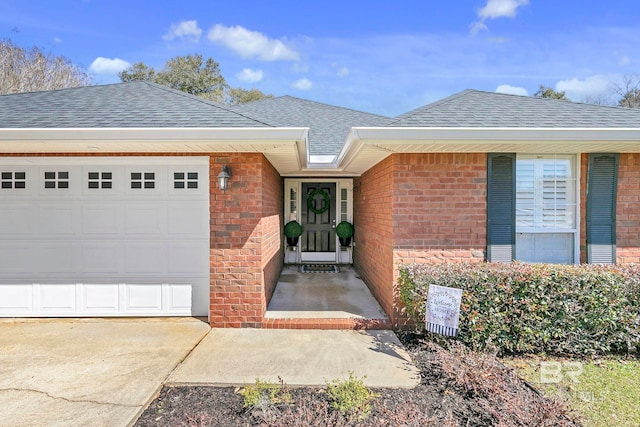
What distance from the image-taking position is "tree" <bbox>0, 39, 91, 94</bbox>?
1817cm

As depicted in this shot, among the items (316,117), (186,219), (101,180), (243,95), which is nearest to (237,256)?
(186,219)

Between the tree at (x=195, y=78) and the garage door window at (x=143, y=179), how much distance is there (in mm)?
22408

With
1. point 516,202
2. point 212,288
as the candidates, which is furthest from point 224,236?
point 516,202

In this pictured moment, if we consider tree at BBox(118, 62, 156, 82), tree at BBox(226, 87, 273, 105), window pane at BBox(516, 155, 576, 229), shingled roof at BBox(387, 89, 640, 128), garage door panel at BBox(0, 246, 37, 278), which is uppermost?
tree at BBox(118, 62, 156, 82)

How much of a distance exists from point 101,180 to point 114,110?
3.72ft

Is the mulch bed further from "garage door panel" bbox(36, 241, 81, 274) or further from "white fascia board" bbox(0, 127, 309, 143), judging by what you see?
"garage door panel" bbox(36, 241, 81, 274)

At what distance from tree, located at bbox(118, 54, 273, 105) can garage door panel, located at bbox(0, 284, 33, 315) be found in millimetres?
22750

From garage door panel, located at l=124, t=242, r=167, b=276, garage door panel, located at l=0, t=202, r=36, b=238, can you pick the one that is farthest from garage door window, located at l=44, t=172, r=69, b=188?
garage door panel, located at l=124, t=242, r=167, b=276

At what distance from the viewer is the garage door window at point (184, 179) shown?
5.18 m

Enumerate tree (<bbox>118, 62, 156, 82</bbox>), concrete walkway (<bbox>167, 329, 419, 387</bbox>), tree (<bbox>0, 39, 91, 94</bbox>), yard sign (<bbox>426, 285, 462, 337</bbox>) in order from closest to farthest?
concrete walkway (<bbox>167, 329, 419, 387</bbox>) → yard sign (<bbox>426, 285, 462, 337</bbox>) → tree (<bbox>0, 39, 91, 94</bbox>) → tree (<bbox>118, 62, 156, 82</bbox>)

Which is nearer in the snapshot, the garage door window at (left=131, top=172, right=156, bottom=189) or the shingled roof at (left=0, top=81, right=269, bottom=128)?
the shingled roof at (left=0, top=81, right=269, bottom=128)

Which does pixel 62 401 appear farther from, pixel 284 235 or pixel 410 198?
pixel 284 235

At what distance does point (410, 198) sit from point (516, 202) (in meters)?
1.57

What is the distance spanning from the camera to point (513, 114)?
4883 millimetres
